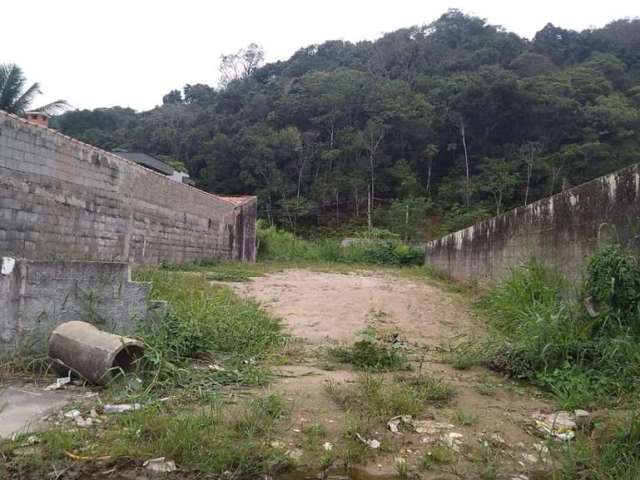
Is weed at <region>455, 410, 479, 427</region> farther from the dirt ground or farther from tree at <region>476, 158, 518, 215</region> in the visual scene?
tree at <region>476, 158, 518, 215</region>

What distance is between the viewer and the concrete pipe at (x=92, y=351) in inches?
125

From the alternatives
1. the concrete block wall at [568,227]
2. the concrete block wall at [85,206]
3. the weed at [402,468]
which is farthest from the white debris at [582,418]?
the concrete block wall at [85,206]

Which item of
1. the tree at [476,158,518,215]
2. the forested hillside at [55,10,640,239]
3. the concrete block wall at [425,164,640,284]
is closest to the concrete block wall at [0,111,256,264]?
the concrete block wall at [425,164,640,284]

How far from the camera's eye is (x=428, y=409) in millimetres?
2857

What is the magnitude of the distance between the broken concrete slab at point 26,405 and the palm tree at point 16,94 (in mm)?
19709

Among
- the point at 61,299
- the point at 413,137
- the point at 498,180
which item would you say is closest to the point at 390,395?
the point at 61,299

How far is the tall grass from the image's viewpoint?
19.4 metres

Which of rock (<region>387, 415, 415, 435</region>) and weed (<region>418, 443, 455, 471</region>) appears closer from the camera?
weed (<region>418, 443, 455, 471</region>)

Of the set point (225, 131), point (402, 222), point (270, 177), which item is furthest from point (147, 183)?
point (225, 131)

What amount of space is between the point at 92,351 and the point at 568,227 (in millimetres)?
4771

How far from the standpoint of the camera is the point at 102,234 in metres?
8.37

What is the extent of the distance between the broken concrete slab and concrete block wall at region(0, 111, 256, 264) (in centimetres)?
344

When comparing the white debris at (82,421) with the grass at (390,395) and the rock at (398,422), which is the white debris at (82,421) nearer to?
the grass at (390,395)

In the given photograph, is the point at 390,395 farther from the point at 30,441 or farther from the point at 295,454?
the point at 30,441
